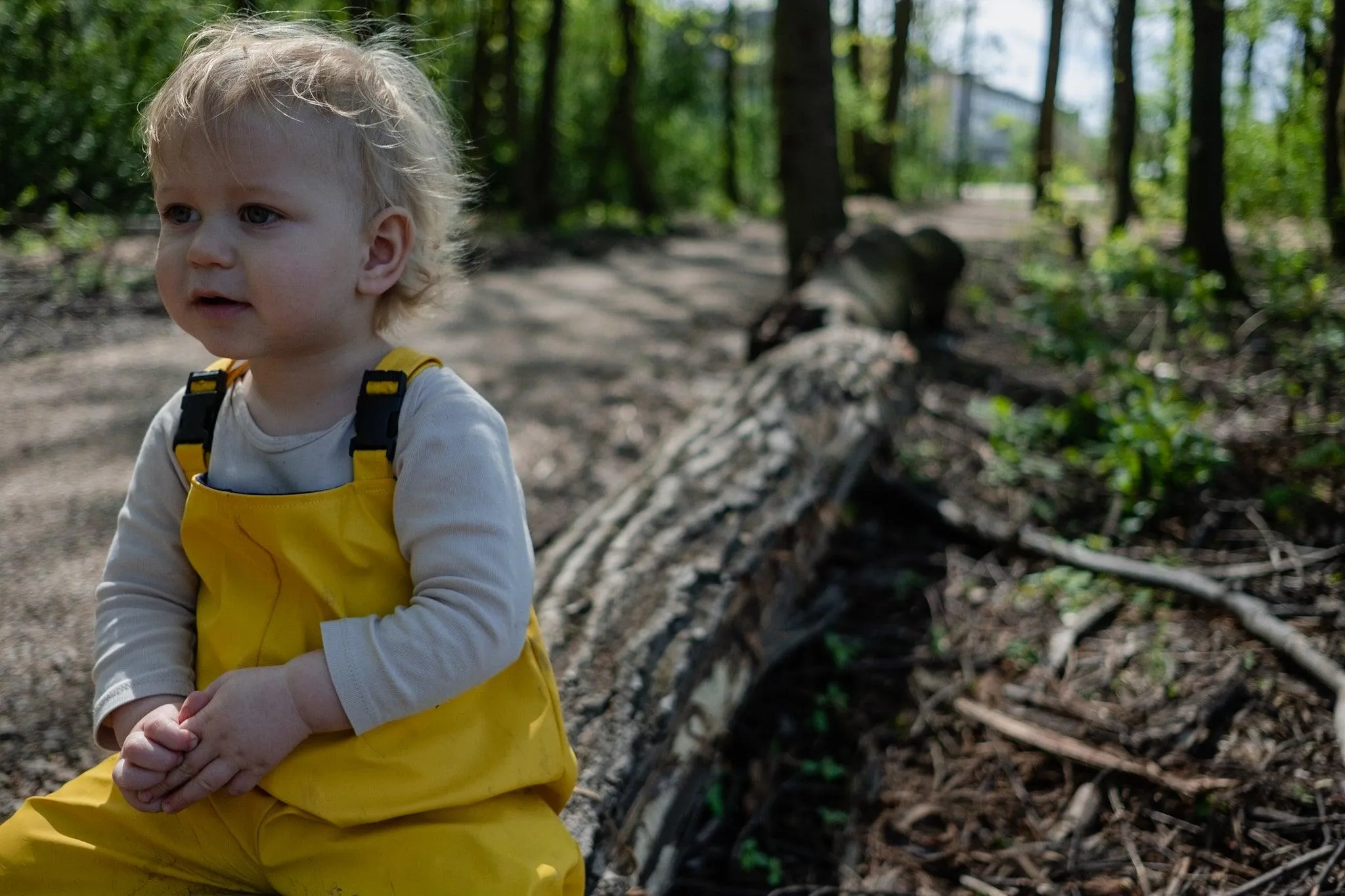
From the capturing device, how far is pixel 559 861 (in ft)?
4.45

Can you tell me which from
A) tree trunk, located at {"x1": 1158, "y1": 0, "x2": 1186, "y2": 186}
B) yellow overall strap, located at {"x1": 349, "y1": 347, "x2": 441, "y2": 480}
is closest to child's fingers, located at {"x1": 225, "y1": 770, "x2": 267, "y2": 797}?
yellow overall strap, located at {"x1": 349, "y1": 347, "x2": 441, "y2": 480}

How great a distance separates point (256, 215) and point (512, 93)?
12.0m

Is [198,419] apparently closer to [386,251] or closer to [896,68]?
[386,251]

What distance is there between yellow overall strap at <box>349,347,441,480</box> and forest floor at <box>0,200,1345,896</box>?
15.2 inches

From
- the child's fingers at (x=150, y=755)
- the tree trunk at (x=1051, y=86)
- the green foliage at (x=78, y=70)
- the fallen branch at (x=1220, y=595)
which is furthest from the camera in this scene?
the tree trunk at (x=1051, y=86)

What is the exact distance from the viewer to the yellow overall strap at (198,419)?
60.3 inches

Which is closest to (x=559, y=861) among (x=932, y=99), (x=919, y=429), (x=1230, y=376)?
(x=919, y=429)

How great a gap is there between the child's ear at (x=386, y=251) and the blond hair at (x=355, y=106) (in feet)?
0.10

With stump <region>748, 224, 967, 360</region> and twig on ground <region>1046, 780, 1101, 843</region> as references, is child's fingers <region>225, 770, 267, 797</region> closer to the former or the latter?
twig on ground <region>1046, 780, 1101, 843</region>

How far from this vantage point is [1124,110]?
33.0ft

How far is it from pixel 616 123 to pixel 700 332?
33.6 ft

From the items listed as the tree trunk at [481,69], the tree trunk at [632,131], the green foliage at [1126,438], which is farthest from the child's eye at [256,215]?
the tree trunk at [481,69]

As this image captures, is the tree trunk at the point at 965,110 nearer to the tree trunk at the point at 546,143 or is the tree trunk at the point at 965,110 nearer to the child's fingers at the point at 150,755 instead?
the tree trunk at the point at 546,143

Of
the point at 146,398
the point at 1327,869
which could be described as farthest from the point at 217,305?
the point at 146,398
